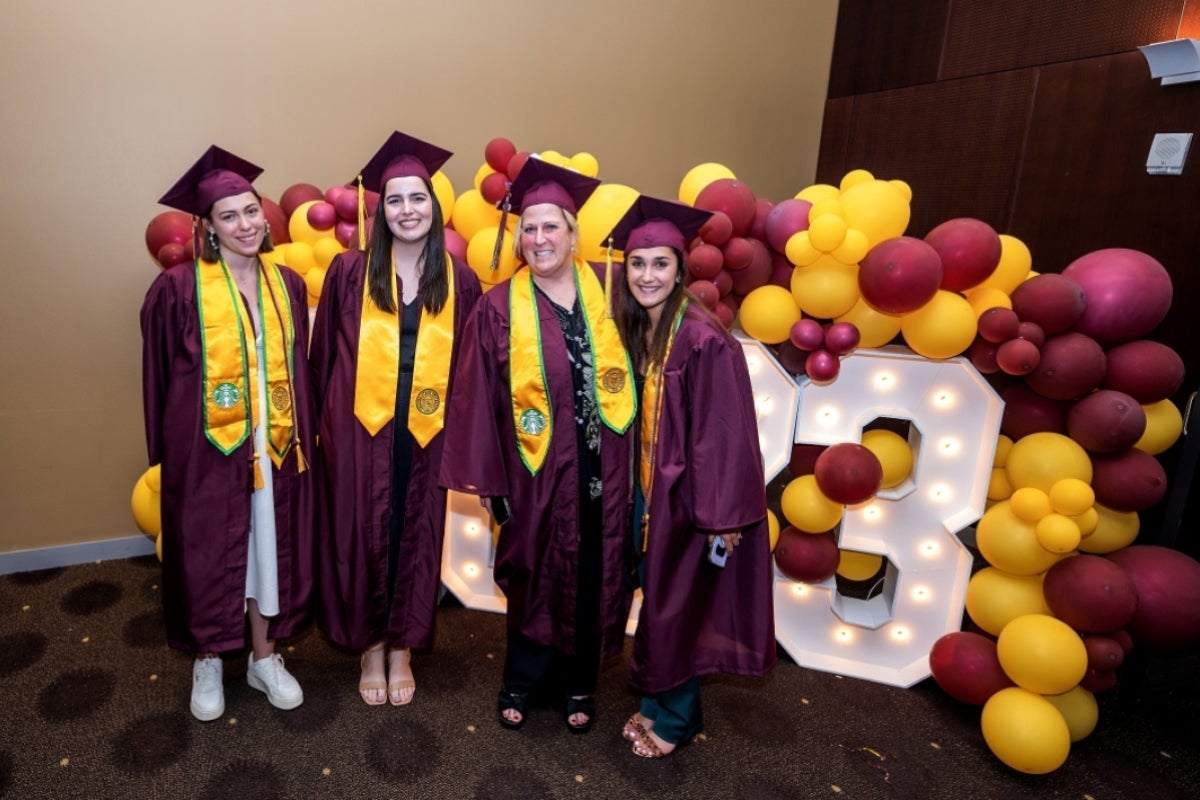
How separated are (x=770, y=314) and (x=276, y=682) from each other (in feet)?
6.53

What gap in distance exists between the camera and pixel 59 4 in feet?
8.79

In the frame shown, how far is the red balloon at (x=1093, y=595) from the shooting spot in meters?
2.12


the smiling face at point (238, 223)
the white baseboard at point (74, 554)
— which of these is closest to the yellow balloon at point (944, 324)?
the smiling face at point (238, 223)

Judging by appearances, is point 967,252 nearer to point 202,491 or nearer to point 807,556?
point 807,556

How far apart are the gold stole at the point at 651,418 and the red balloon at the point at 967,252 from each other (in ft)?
2.85

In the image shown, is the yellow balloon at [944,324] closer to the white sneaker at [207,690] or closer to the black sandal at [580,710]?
the black sandal at [580,710]

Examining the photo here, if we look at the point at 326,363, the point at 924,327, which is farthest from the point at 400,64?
the point at 924,327

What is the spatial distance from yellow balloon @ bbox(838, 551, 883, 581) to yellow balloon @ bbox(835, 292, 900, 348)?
2.78 feet

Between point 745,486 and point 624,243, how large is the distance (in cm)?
73

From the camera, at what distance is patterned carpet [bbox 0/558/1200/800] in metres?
2.05

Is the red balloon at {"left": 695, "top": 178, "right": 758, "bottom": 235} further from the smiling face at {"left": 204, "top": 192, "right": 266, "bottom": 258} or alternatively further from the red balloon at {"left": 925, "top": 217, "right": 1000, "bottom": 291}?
the smiling face at {"left": 204, "top": 192, "right": 266, "bottom": 258}

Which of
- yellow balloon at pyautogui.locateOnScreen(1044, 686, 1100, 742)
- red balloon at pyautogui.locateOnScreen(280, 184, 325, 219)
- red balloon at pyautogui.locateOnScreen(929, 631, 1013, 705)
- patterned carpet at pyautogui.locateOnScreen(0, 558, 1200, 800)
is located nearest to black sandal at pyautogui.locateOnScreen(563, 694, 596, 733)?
patterned carpet at pyautogui.locateOnScreen(0, 558, 1200, 800)

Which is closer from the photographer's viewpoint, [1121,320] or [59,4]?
[1121,320]

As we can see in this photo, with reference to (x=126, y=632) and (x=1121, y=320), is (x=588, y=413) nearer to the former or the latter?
(x=1121, y=320)
